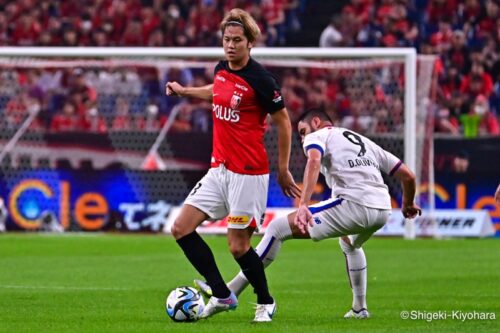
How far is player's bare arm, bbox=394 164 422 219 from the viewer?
10391 mm

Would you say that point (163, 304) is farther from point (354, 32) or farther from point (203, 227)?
point (354, 32)

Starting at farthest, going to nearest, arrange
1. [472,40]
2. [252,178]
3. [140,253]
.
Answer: [472,40] < [140,253] < [252,178]

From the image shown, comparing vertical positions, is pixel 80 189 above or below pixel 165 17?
below

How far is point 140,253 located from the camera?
733 inches

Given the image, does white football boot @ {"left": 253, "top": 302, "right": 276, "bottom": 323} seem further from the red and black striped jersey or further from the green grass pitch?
the red and black striped jersey

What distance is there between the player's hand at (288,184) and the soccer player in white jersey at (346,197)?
0.19 m

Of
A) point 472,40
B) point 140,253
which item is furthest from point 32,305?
point 472,40

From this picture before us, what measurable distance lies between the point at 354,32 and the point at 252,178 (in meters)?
19.2

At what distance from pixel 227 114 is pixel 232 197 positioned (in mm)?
665

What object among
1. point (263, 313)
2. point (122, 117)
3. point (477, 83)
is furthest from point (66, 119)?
point (263, 313)

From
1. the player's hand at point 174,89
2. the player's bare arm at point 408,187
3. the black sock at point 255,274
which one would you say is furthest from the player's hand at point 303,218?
the player's hand at point 174,89

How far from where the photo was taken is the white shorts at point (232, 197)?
985cm

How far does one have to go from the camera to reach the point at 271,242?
1029 centimetres

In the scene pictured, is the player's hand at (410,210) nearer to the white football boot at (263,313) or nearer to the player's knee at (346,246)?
the player's knee at (346,246)
